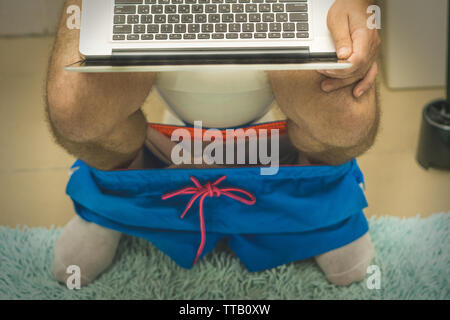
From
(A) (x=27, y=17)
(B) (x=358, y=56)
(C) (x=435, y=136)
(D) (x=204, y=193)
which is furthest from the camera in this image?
(A) (x=27, y=17)

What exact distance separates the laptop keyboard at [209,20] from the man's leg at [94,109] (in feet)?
0.31

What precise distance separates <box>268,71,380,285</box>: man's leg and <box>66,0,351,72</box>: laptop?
0.08 meters

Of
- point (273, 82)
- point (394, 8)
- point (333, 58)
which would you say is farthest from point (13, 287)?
point (394, 8)

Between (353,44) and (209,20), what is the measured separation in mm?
222

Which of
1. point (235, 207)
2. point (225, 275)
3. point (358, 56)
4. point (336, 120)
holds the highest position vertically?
point (358, 56)

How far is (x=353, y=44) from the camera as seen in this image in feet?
2.15

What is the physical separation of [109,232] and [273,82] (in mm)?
488

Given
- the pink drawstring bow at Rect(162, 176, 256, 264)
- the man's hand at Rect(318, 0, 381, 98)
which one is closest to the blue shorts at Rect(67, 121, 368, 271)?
the pink drawstring bow at Rect(162, 176, 256, 264)

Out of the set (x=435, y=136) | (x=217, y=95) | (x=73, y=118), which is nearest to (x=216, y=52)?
(x=217, y=95)

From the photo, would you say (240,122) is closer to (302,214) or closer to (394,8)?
(302,214)

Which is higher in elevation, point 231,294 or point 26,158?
point 26,158

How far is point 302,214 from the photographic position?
2.94 ft

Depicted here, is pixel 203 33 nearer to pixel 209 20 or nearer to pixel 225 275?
pixel 209 20

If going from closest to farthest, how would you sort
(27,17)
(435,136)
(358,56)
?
(358,56) → (435,136) → (27,17)
